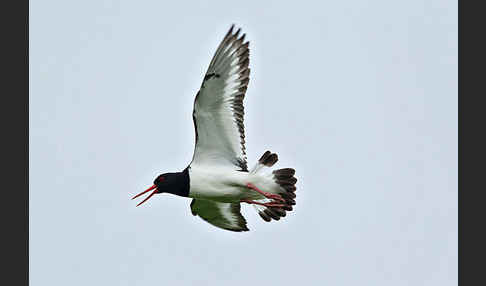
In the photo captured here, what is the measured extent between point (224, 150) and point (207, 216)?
1.48 meters

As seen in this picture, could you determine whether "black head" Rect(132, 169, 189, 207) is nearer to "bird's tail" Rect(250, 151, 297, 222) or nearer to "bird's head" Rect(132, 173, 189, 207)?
"bird's head" Rect(132, 173, 189, 207)

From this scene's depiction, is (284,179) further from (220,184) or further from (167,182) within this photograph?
(167,182)

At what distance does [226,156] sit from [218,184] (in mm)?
514

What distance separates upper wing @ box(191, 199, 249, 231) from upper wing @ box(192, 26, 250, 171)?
1.05 metres

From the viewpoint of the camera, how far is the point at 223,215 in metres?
14.8

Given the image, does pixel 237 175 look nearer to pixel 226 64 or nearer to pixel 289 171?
pixel 289 171

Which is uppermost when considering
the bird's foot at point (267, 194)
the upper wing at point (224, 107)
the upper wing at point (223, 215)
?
the upper wing at point (224, 107)

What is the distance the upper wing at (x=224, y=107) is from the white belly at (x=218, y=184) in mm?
249

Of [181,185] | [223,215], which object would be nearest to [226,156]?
[181,185]

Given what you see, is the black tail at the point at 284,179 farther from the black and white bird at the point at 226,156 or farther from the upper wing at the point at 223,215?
the upper wing at the point at 223,215

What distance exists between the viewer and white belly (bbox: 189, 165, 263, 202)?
13.6 metres

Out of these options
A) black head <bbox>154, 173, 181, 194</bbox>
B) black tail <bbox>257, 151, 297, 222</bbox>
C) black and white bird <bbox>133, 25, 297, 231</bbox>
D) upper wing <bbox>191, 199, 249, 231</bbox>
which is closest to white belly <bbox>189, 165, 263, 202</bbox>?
black and white bird <bbox>133, 25, 297, 231</bbox>

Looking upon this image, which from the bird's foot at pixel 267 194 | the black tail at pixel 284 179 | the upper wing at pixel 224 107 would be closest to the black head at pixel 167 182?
the upper wing at pixel 224 107

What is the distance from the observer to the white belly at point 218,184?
1358 centimetres
